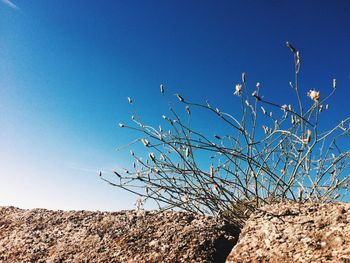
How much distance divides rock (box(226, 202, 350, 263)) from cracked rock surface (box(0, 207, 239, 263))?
0.17 metres

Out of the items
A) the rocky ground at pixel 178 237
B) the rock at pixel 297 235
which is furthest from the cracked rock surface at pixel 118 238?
the rock at pixel 297 235

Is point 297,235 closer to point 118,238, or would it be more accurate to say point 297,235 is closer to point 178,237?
point 178,237

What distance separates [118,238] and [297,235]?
846mm

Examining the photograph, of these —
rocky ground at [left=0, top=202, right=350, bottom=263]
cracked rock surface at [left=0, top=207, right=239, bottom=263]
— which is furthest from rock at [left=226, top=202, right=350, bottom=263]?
cracked rock surface at [left=0, top=207, right=239, bottom=263]

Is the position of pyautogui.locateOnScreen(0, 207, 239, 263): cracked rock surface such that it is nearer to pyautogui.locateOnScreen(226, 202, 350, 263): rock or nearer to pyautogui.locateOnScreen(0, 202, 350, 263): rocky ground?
pyautogui.locateOnScreen(0, 202, 350, 263): rocky ground

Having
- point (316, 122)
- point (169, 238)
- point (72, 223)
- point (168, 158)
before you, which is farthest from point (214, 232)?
point (72, 223)

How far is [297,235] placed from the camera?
158 centimetres

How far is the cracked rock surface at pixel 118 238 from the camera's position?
1824mm

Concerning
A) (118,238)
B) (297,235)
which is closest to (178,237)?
(118,238)

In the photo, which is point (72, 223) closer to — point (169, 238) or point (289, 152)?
point (169, 238)

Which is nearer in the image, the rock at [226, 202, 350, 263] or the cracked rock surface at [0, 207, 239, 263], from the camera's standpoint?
the rock at [226, 202, 350, 263]

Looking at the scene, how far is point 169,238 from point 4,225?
1186mm

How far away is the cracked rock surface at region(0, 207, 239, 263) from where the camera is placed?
1824 millimetres

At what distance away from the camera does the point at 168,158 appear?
2.27 metres
